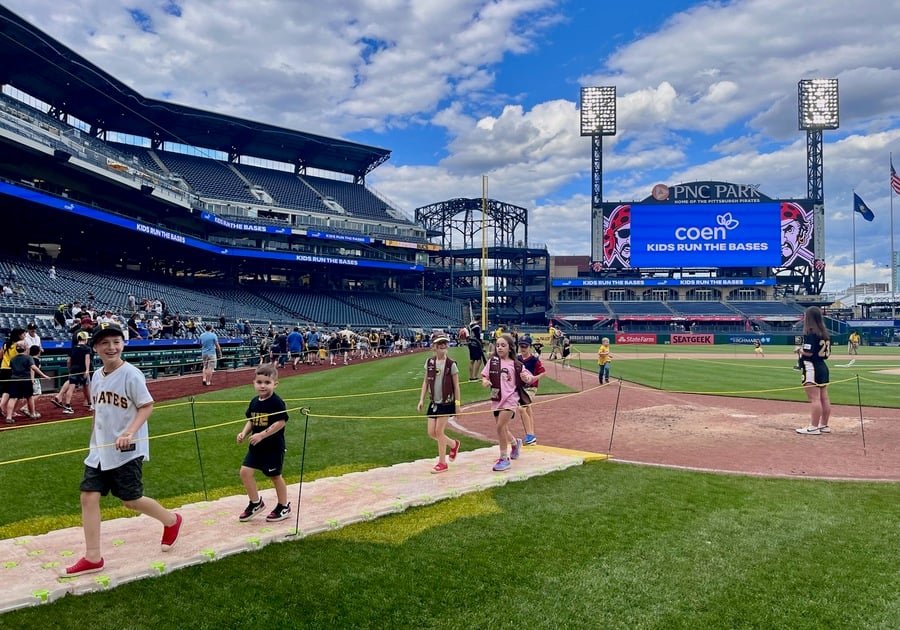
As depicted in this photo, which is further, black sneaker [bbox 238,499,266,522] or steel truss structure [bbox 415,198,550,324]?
steel truss structure [bbox 415,198,550,324]

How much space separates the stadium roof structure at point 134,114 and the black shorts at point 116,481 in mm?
35411

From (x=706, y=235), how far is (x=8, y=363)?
7009cm

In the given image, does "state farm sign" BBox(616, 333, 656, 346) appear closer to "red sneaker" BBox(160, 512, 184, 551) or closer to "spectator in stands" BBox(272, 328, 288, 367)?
"spectator in stands" BBox(272, 328, 288, 367)

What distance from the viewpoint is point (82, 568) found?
450 cm

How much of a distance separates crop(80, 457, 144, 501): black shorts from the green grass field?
2.32ft

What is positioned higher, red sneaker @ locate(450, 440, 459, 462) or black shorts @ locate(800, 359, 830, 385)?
black shorts @ locate(800, 359, 830, 385)

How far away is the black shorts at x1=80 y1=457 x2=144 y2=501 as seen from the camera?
4.62 metres

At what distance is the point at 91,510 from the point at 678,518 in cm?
539

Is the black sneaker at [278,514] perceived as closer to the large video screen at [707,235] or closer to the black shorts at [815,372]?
the black shorts at [815,372]

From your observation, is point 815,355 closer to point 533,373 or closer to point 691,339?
point 533,373

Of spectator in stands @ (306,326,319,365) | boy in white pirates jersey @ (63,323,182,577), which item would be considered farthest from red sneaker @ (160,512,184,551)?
spectator in stands @ (306,326,319,365)

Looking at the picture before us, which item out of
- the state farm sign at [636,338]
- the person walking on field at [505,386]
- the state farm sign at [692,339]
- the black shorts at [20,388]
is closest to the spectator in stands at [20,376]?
the black shorts at [20,388]

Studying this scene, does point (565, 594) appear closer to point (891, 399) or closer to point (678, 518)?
point (678, 518)

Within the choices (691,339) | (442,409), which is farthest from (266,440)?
(691,339)
